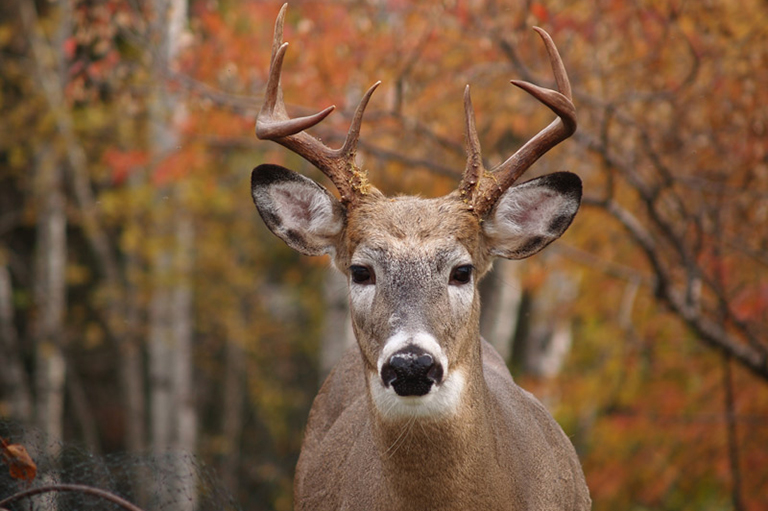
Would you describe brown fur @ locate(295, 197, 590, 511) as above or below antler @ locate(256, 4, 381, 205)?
below

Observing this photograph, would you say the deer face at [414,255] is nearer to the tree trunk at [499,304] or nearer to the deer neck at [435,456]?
the deer neck at [435,456]

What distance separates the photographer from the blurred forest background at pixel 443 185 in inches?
313

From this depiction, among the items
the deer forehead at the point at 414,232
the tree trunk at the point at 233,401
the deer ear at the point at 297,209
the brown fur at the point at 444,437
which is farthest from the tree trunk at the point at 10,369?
the deer forehead at the point at 414,232

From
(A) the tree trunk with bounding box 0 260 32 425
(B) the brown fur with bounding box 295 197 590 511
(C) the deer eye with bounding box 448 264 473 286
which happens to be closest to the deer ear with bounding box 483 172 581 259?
(B) the brown fur with bounding box 295 197 590 511

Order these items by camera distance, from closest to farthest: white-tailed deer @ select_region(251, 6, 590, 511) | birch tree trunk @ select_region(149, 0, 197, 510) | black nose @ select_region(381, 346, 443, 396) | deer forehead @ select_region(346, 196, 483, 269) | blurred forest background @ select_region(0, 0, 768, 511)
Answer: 1. black nose @ select_region(381, 346, 443, 396)
2. white-tailed deer @ select_region(251, 6, 590, 511)
3. deer forehead @ select_region(346, 196, 483, 269)
4. blurred forest background @ select_region(0, 0, 768, 511)
5. birch tree trunk @ select_region(149, 0, 197, 510)

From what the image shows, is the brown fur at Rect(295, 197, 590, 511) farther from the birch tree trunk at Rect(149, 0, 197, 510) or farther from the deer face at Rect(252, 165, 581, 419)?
the birch tree trunk at Rect(149, 0, 197, 510)

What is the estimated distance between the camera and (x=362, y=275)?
407 centimetres

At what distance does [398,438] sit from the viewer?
3.86m

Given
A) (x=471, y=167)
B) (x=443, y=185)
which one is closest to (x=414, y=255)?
(x=471, y=167)

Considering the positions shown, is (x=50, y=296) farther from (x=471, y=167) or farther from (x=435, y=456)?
(x=435, y=456)

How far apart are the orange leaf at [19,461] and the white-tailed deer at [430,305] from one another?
4.40 feet

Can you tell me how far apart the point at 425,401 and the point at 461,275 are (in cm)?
61

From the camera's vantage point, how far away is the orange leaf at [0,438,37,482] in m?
3.78

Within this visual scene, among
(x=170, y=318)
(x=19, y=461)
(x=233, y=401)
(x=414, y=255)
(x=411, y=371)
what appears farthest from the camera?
(x=233, y=401)
